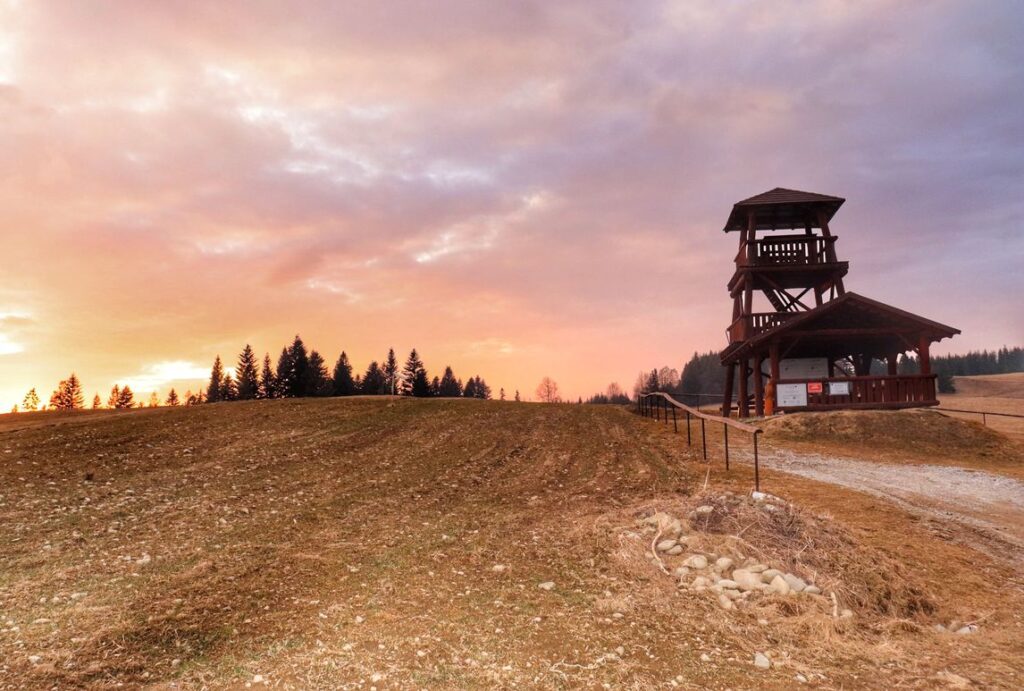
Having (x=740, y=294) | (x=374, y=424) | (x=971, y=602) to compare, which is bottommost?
(x=971, y=602)

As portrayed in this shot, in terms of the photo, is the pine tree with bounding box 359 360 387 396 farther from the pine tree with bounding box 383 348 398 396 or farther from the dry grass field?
the dry grass field

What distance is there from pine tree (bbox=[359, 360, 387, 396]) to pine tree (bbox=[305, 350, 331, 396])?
8482 mm

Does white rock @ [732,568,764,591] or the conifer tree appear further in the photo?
the conifer tree

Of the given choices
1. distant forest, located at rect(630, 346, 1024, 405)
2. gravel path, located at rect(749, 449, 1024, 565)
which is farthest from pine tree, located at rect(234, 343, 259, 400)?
gravel path, located at rect(749, 449, 1024, 565)

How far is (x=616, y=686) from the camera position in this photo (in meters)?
5.17

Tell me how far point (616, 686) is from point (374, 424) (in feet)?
64.5

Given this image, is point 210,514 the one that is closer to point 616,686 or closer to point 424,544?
point 424,544

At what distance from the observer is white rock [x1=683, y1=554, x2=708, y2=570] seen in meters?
8.08

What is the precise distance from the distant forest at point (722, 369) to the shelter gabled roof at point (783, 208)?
5753cm

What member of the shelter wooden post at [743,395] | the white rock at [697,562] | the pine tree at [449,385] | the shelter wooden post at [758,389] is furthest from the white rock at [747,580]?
the pine tree at [449,385]

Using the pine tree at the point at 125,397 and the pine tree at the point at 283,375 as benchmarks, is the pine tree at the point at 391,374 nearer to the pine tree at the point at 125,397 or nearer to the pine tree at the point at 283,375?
the pine tree at the point at 283,375

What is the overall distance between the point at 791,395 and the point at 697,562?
2271 centimetres

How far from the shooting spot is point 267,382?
8088 centimetres

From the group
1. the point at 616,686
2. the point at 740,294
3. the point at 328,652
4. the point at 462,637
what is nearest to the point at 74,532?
the point at 328,652
